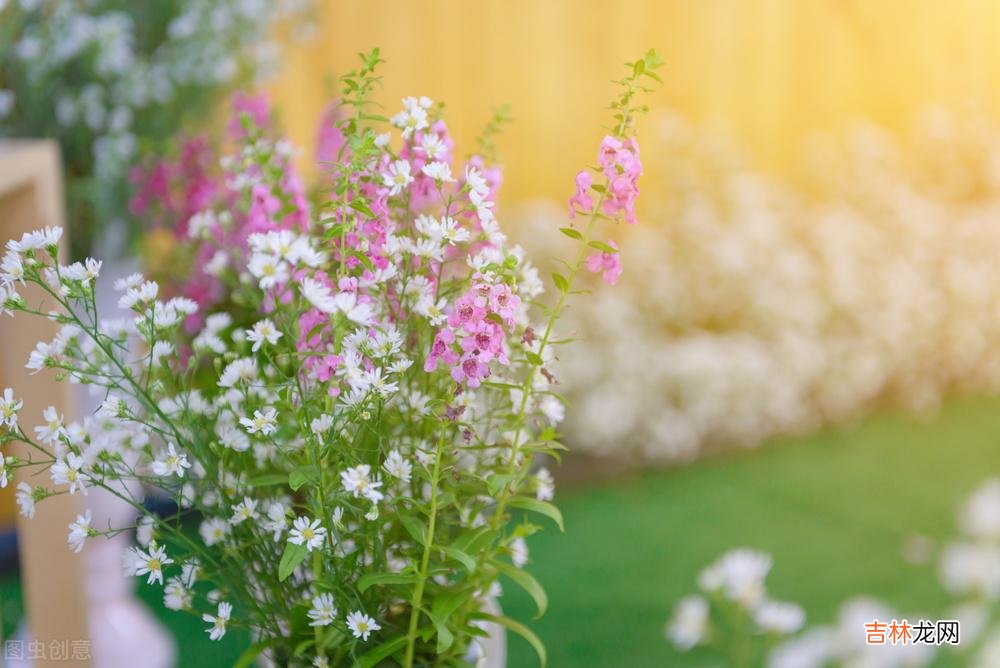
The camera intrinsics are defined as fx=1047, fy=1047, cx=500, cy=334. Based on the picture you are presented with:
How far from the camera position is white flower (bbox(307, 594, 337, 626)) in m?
0.64

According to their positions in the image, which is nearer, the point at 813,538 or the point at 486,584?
the point at 486,584

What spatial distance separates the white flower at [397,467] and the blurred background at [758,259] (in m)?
1.59

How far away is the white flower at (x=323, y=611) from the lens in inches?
25.3

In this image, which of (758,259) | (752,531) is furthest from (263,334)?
(758,259)

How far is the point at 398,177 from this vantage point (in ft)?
2.15

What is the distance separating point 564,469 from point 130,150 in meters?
1.52

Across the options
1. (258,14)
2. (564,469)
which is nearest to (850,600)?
(564,469)

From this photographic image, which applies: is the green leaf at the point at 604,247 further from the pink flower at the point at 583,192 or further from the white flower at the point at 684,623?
the white flower at the point at 684,623

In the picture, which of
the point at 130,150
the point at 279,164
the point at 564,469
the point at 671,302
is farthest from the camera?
the point at 671,302

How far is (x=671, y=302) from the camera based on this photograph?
3.06 meters

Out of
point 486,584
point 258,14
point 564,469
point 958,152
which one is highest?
point 958,152

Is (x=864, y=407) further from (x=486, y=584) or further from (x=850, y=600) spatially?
(x=486, y=584)

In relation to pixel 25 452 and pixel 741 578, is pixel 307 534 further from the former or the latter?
pixel 25 452

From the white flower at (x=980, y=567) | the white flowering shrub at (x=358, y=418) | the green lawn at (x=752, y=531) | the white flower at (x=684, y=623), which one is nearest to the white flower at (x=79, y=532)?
the white flowering shrub at (x=358, y=418)
